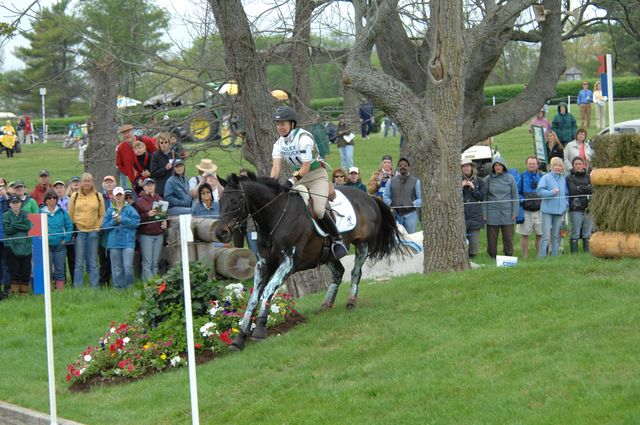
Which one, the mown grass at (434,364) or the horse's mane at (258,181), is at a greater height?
the horse's mane at (258,181)

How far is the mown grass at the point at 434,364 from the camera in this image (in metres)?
8.81

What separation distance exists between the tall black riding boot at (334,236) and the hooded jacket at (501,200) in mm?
6926

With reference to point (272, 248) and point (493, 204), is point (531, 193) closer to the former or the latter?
point (493, 204)

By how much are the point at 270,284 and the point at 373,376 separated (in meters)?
2.71

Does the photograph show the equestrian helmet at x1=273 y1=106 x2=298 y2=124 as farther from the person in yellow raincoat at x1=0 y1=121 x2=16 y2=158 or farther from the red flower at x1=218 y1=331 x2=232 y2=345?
the person in yellow raincoat at x1=0 y1=121 x2=16 y2=158

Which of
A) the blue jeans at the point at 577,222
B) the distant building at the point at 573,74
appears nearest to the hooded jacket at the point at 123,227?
the blue jeans at the point at 577,222

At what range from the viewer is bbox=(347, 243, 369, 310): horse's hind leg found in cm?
1374

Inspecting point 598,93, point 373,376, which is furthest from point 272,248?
point 598,93

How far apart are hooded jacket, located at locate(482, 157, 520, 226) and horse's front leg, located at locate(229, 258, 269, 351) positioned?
772 cm

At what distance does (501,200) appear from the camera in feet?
64.0

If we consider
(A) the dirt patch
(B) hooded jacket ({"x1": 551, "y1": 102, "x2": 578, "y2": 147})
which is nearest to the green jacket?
(A) the dirt patch

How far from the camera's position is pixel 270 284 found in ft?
41.5

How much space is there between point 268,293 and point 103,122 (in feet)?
20.7

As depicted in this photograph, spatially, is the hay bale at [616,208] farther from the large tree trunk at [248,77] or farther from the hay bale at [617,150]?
the large tree trunk at [248,77]
